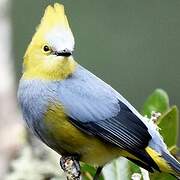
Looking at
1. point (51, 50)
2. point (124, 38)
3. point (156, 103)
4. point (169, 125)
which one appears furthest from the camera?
point (124, 38)

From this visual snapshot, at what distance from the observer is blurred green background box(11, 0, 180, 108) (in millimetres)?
8938

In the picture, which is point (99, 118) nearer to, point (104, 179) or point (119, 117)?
point (119, 117)

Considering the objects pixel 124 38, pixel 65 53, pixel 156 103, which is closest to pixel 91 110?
pixel 65 53

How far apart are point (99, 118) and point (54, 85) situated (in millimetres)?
222

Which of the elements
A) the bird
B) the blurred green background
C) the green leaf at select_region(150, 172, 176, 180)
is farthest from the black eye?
the blurred green background

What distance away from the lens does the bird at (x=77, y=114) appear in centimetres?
Answer: 371

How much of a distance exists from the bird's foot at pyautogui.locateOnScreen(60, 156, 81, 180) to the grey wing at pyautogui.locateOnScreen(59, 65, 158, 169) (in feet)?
0.42

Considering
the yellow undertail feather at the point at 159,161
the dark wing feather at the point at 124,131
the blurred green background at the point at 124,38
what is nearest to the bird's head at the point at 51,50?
the dark wing feather at the point at 124,131

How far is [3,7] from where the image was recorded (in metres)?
6.27

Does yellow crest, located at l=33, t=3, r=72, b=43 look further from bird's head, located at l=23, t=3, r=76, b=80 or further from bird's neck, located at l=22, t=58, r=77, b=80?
bird's neck, located at l=22, t=58, r=77, b=80

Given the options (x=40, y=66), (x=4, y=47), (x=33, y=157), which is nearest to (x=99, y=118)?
(x=40, y=66)

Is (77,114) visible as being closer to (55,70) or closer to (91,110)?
(91,110)

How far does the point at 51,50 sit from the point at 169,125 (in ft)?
2.03

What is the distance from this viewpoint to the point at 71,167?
11.7 ft
